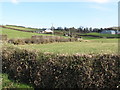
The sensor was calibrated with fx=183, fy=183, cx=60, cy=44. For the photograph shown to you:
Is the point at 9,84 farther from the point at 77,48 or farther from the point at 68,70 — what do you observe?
the point at 77,48

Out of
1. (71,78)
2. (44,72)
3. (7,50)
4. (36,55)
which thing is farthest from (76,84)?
(7,50)

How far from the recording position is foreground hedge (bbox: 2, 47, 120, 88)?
527 centimetres

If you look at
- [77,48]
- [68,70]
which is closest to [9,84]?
[68,70]

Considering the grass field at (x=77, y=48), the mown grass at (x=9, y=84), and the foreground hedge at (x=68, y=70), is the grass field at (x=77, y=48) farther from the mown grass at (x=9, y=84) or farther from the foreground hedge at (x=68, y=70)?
the mown grass at (x=9, y=84)

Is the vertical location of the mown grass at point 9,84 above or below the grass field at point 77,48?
below

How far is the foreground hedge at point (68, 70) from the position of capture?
5266 millimetres

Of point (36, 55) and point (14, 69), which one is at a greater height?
point (36, 55)

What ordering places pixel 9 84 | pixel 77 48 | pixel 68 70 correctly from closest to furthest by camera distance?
pixel 68 70 < pixel 9 84 < pixel 77 48

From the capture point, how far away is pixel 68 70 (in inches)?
218

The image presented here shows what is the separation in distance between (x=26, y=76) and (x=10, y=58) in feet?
3.95

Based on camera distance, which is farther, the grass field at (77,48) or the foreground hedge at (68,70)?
the grass field at (77,48)

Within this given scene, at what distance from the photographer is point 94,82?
17.5 feet

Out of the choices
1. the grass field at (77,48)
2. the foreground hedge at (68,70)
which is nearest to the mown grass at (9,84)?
the foreground hedge at (68,70)

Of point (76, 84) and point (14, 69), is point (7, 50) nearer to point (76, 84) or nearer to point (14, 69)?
point (14, 69)
